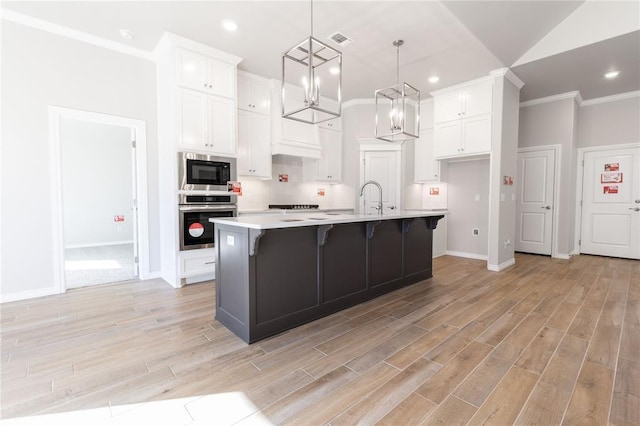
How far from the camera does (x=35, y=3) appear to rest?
2.95m

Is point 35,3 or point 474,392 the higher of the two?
point 35,3

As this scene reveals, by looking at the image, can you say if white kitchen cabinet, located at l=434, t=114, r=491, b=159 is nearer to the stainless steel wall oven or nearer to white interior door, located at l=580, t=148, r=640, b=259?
white interior door, located at l=580, t=148, r=640, b=259

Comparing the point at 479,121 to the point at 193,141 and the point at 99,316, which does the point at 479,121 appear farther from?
the point at 99,316

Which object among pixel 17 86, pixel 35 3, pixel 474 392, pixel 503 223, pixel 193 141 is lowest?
pixel 474 392

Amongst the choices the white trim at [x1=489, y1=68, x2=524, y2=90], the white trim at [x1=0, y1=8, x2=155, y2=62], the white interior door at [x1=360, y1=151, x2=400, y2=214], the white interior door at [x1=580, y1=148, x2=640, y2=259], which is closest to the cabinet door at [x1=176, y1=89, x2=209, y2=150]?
the white trim at [x1=0, y1=8, x2=155, y2=62]

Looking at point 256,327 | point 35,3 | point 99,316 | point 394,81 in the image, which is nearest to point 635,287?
point 394,81

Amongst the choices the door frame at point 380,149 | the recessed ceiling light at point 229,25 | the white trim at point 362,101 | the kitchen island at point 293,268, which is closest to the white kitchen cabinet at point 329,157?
the door frame at point 380,149

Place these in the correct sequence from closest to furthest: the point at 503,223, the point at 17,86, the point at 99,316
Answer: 1. the point at 99,316
2. the point at 17,86
3. the point at 503,223

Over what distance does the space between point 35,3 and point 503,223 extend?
21.5 feet

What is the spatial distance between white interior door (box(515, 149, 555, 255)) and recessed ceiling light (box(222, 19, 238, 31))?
582 centimetres

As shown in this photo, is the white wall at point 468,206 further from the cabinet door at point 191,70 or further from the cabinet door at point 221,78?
the cabinet door at point 191,70

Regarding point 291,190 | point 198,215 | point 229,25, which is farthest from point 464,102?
point 198,215

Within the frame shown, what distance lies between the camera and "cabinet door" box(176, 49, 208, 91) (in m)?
3.59

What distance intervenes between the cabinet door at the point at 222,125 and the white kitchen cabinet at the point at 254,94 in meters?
0.64
